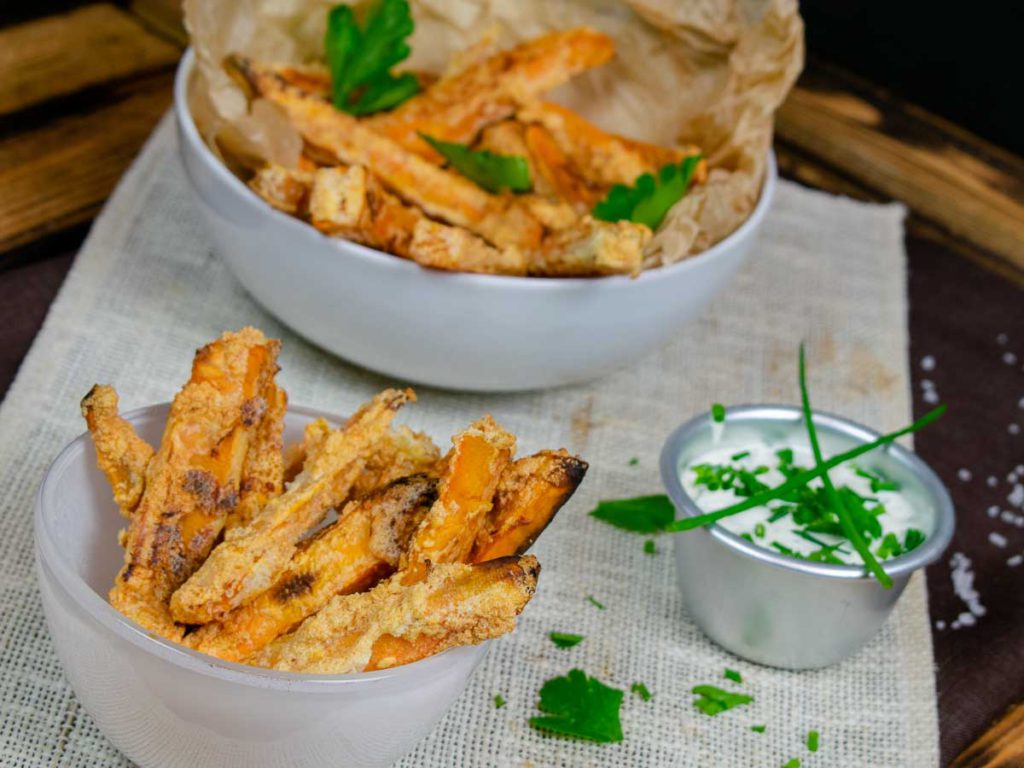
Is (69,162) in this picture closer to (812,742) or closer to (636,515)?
(636,515)

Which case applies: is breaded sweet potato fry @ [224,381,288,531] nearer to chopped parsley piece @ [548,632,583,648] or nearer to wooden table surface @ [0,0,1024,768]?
chopped parsley piece @ [548,632,583,648]

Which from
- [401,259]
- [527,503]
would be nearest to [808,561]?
[527,503]

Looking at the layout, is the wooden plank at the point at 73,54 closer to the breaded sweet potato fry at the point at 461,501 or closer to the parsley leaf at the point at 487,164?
the parsley leaf at the point at 487,164

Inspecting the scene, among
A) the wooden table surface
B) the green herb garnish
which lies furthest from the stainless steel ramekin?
the green herb garnish

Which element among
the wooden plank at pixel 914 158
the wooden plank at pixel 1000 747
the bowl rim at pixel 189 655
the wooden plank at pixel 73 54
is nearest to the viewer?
the bowl rim at pixel 189 655

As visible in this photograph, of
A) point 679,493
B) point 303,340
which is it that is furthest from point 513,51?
point 679,493

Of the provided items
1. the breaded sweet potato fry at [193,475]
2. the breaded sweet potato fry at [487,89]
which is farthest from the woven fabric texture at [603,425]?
the breaded sweet potato fry at [487,89]
